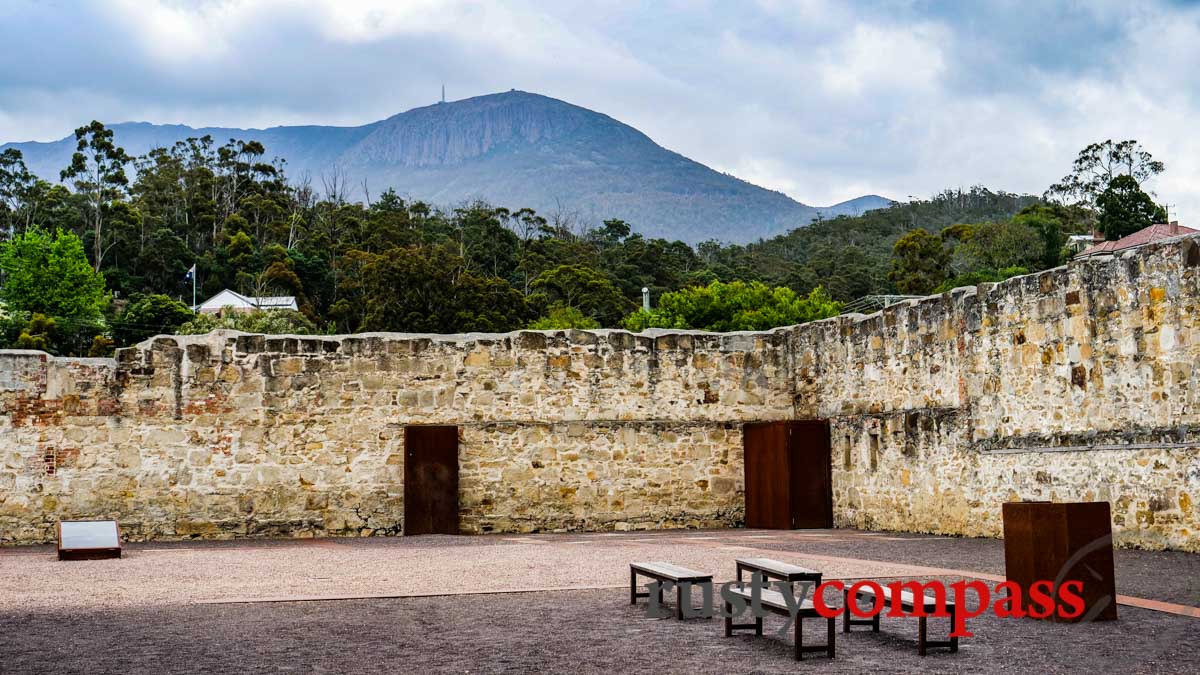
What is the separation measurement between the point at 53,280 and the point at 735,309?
40012mm

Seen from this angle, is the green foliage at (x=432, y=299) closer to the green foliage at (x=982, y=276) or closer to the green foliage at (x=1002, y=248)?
the green foliage at (x=982, y=276)

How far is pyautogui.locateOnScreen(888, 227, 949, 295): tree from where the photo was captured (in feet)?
208

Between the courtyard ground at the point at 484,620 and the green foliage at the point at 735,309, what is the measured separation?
1138 inches

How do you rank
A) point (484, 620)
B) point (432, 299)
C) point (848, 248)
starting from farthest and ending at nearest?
1. point (848, 248)
2. point (432, 299)
3. point (484, 620)

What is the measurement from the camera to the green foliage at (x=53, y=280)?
63.9 metres

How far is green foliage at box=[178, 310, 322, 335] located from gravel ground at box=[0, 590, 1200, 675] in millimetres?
40349

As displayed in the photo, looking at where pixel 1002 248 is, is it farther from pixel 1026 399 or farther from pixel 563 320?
pixel 1026 399

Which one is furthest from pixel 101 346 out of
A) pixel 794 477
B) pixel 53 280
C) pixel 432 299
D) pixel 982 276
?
pixel 794 477

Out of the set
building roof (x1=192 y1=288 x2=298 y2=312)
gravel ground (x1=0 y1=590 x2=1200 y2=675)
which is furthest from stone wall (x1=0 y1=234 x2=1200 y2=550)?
building roof (x1=192 y1=288 x2=298 y2=312)

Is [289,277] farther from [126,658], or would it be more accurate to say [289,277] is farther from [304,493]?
[126,658]

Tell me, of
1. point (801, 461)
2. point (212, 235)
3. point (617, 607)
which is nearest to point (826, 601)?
point (617, 607)

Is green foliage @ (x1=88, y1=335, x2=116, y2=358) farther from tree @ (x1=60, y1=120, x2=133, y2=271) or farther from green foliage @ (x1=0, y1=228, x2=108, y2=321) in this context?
Answer: tree @ (x1=60, y1=120, x2=133, y2=271)

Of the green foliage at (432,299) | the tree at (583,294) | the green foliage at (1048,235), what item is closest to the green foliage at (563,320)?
the green foliage at (432,299)

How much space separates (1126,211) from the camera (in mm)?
65688
